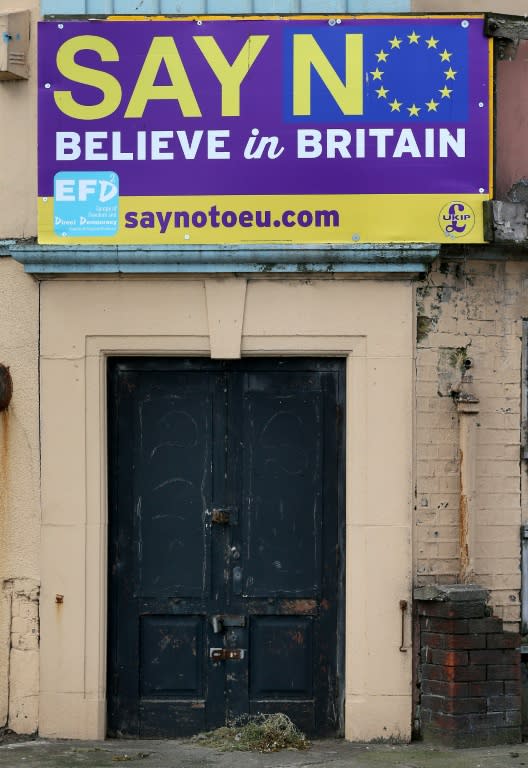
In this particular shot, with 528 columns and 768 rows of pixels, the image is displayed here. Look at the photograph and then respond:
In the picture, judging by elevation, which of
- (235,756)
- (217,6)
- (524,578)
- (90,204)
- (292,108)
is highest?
(217,6)

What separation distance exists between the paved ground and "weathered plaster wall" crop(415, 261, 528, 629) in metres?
0.95

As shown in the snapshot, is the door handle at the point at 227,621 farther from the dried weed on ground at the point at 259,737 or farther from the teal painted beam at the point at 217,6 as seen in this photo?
the teal painted beam at the point at 217,6

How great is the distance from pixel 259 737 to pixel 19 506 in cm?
206

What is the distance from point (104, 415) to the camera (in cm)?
812

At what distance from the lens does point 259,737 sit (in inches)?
311

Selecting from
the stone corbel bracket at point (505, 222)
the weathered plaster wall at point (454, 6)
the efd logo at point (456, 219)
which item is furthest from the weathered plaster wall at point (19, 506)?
the weathered plaster wall at point (454, 6)

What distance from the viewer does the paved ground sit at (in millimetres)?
7465

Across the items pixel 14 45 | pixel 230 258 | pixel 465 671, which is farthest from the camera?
pixel 14 45

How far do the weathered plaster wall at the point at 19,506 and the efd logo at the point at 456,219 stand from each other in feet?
8.47

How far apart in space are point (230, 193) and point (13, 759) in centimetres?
360

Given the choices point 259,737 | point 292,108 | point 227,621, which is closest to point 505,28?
point 292,108

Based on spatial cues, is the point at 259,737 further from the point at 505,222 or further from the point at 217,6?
the point at 217,6

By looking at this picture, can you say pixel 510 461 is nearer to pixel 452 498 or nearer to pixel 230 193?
pixel 452 498

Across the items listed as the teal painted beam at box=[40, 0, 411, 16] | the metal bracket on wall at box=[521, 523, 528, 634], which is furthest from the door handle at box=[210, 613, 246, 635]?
the teal painted beam at box=[40, 0, 411, 16]
